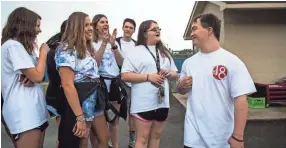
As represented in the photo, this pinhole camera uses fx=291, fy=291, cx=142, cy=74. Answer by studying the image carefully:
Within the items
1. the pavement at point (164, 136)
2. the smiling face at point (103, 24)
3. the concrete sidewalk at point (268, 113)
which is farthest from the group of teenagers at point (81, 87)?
the concrete sidewalk at point (268, 113)

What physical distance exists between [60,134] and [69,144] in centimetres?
12

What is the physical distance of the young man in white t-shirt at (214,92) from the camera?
87.7 inches

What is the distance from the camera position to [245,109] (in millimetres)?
2219

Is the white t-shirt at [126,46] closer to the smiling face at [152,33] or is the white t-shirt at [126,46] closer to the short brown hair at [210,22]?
the smiling face at [152,33]

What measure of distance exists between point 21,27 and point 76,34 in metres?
0.49

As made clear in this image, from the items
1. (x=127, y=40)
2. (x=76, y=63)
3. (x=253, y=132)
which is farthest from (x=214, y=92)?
(x=253, y=132)

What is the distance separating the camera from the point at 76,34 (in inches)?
109

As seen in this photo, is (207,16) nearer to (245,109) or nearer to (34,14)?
(245,109)

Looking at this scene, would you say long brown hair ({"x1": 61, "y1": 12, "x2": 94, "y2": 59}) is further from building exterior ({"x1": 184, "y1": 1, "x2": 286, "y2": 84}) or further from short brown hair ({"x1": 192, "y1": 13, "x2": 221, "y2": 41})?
building exterior ({"x1": 184, "y1": 1, "x2": 286, "y2": 84})

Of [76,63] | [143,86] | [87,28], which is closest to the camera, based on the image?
[76,63]

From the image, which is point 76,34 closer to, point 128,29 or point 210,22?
point 210,22

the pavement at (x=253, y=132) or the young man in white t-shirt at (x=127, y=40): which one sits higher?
the young man in white t-shirt at (x=127, y=40)

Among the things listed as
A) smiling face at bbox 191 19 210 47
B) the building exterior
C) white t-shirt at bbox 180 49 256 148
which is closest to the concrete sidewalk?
the building exterior

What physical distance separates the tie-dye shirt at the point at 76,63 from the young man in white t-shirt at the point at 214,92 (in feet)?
2.94
